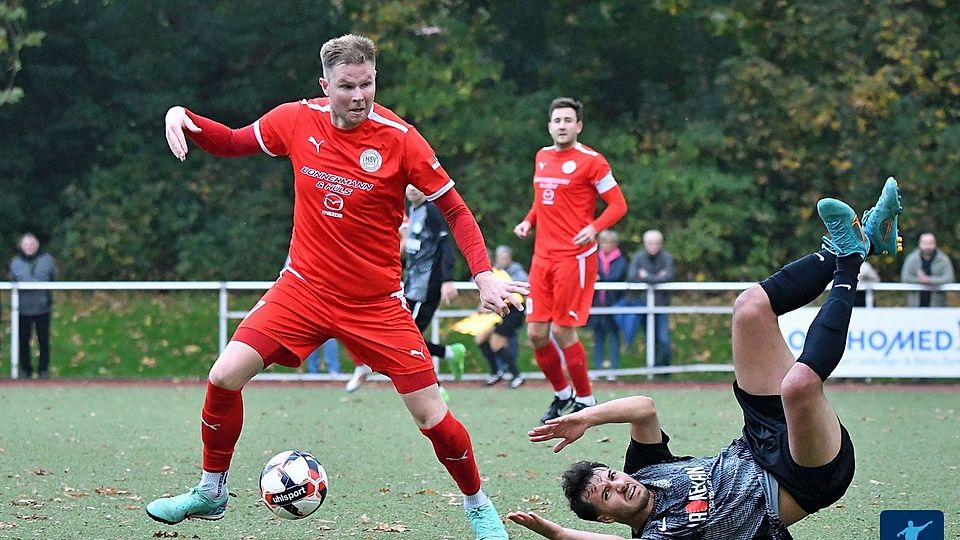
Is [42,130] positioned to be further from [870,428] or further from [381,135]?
[381,135]

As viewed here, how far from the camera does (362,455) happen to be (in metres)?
9.19

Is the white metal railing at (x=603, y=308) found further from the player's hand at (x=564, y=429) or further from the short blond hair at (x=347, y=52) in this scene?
the player's hand at (x=564, y=429)

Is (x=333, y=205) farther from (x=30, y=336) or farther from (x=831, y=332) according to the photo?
(x=30, y=336)

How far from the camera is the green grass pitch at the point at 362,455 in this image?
21.8 feet

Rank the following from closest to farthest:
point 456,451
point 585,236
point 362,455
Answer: point 456,451, point 362,455, point 585,236

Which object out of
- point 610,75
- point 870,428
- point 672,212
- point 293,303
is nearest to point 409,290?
point 870,428

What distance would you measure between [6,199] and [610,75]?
10879 millimetres

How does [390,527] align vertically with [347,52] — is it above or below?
below

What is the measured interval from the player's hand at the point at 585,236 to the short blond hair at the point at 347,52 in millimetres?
4932

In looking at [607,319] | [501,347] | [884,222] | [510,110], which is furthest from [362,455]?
[510,110]

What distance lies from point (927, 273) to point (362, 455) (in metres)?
9.46

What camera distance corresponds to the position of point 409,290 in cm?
1211

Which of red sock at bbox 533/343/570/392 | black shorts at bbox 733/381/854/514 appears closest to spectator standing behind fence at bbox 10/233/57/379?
red sock at bbox 533/343/570/392

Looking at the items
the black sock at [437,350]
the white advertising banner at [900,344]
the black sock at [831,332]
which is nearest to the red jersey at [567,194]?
the black sock at [437,350]
